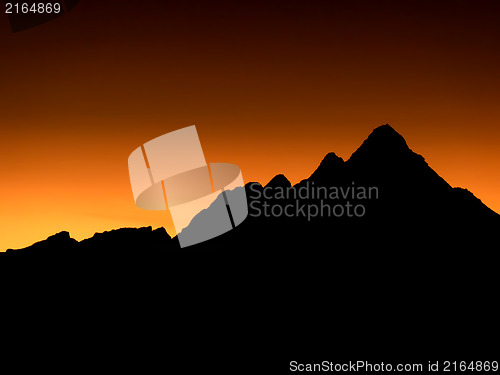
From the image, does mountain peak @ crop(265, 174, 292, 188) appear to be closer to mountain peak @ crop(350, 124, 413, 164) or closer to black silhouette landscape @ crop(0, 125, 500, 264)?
black silhouette landscape @ crop(0, 125, 500, 264)

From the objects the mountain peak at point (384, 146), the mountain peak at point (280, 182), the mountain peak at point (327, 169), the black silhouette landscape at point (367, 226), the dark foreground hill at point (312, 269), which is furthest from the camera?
the mountain peak at point (384, 146)

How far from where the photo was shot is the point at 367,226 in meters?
122

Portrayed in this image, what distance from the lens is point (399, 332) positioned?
98.6 m

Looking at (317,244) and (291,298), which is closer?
(291,298)

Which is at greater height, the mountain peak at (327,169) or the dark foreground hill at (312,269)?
the mountain peak at (327,169)

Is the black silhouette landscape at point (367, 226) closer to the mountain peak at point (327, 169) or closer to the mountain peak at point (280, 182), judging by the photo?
the mountain peak at point (327, 169)

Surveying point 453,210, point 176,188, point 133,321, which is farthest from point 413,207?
point 176,188

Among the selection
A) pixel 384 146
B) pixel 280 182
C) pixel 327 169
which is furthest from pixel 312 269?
pixel 384 146

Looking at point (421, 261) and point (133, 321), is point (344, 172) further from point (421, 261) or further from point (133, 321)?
point (133, 321)

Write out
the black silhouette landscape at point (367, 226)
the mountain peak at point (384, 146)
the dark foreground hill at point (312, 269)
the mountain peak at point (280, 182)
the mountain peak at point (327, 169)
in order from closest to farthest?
1. the dark foreground hill at point (312, 269)
2. the mountain peak at point (280, 182)
3. the mountain peak at point (327, 169)
4. the black silhouette landscape at point (367, 226)
5. the mountain peak at point (384, 146)

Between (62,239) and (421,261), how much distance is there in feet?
297

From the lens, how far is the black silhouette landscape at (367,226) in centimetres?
11562

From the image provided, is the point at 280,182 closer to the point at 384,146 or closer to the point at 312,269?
the point at 312,269

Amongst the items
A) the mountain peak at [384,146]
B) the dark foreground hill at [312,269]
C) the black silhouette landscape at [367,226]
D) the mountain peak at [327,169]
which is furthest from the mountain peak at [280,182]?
the mountain peak at [384,146]
